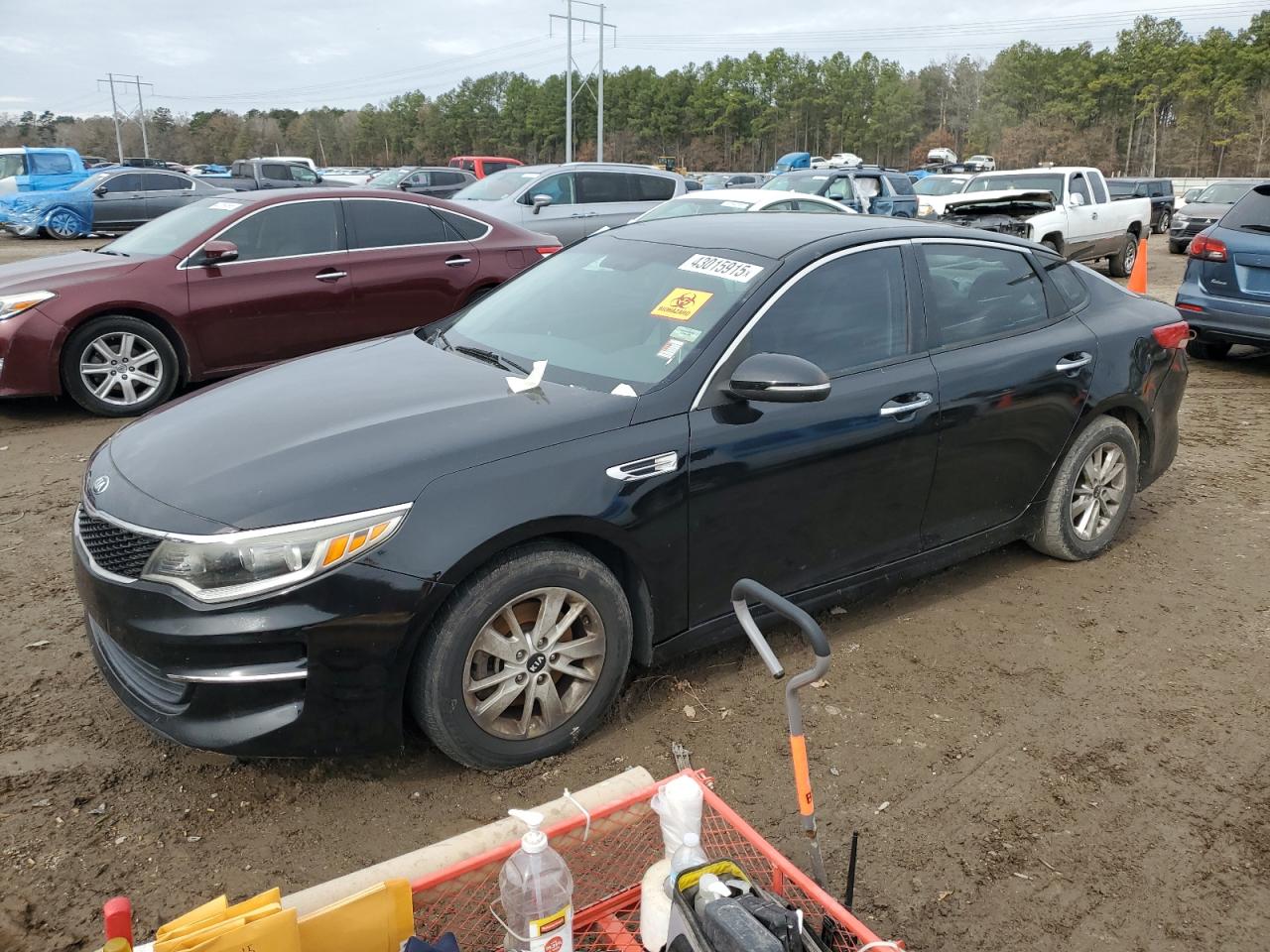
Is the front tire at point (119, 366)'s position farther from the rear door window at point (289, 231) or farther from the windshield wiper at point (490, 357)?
the windshield wiper at point (490, 357)

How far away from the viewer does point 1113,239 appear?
624 inches

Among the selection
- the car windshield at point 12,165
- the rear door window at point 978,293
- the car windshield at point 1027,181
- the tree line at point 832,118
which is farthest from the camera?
the tree line at point 832,118

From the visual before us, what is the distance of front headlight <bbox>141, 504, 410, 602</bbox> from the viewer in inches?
104

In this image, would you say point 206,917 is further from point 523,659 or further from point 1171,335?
point 1171,335

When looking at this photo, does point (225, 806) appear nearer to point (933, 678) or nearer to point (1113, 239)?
point (933, 678)

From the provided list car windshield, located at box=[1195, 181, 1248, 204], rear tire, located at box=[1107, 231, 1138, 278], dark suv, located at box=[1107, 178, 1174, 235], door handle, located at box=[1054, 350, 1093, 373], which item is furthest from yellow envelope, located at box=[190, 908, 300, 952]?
dark suv, located at box=[1107, 178, 1174, 235]

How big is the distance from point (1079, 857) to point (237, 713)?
7.72ft

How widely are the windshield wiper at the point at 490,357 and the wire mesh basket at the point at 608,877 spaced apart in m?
1.70

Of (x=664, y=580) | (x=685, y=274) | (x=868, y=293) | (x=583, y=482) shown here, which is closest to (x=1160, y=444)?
(x=868, y=293)

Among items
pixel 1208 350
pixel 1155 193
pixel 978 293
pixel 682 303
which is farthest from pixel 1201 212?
pixel 682 303

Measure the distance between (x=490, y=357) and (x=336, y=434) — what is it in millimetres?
868

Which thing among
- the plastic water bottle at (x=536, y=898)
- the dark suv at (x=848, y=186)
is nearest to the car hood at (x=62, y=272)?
the plastic water bottle at (x=536, y=898)

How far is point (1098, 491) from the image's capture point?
4.82 meters

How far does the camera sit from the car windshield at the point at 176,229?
23.7 ft
